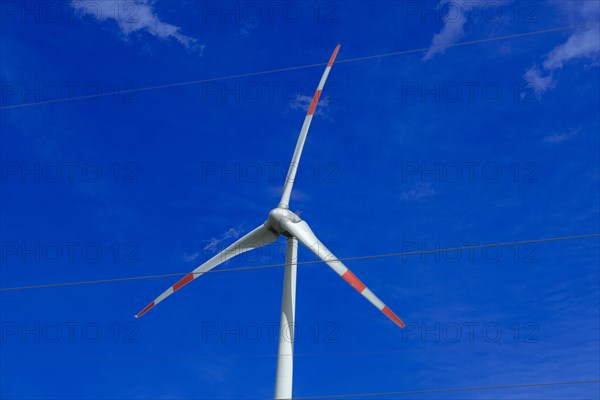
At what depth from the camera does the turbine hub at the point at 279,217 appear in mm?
39094

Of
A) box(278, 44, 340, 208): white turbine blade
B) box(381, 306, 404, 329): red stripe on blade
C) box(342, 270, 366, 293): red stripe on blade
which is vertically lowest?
box(381, 306, 404, 329): red stripe on blade

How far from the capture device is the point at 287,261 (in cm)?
3947

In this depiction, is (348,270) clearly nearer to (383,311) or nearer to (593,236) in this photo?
(383,311)

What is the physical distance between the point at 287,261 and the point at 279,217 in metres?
2.82

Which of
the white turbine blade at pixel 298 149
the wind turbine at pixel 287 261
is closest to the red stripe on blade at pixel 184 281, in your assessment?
the wind turbine at pixel 287 261

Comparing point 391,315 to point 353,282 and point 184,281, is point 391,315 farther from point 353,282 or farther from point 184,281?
point 184,281

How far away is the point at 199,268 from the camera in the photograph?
4100 cm

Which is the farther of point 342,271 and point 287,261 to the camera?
point 287,261

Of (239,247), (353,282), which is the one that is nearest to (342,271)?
(353,282)

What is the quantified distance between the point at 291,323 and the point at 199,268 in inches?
285

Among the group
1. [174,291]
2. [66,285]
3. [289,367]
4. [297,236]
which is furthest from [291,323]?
[66,285]

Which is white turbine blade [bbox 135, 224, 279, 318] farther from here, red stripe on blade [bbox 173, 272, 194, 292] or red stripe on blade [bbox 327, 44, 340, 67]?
red stripe on blade [bbox 327, 44, 340, 67]

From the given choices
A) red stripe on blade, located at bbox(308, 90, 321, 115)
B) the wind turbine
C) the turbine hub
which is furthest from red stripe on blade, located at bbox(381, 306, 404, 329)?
red stripe on blade, located at bbox(308, 90, 321, 115)

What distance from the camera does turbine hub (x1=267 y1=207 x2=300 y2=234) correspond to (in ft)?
128
